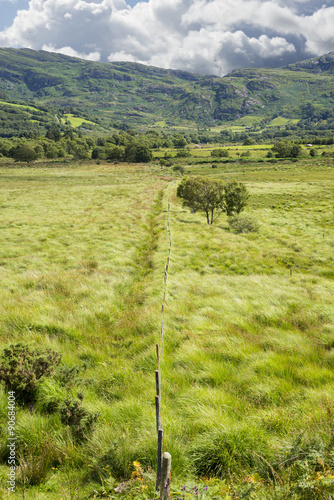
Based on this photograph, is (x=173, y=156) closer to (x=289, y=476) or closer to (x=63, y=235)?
(x=63, y=235)

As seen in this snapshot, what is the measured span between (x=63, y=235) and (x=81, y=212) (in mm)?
11263

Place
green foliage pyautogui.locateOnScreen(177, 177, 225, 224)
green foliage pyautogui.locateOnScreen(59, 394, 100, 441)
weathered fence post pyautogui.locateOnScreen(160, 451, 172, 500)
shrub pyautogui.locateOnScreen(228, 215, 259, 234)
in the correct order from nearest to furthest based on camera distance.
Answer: weathered fence post pyautogui.locateOnScreen(160, 451, 172, 500) < green foliage pyautogui.locateOnScreen(59, 394, 100, 441) < shrub pyautogui.locateOnScreen(228, 215, 259, 234) < green foliage pyautogui.locateOnScreen(177, 177, 225, 224)

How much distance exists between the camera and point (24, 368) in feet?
16.0

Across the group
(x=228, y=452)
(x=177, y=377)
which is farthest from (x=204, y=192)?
(x=228, y=452)

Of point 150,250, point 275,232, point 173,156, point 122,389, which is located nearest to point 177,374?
point 122,389

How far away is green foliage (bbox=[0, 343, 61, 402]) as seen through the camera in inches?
188

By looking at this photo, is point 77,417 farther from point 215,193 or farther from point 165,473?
point 215,193

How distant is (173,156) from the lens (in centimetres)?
15000

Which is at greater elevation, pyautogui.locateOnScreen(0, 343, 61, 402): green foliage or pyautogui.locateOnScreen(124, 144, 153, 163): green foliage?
pyautogui.locateOnScreen(124, 144, 153, 163): green foliage

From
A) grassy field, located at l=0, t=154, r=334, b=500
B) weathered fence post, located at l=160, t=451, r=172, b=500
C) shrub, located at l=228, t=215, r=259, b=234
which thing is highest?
shrub, located at l=228, t=215, r=259, b=234

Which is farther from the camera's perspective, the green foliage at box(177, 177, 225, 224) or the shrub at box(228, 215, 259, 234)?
the green foliage at box(177, 177, 225, 224)

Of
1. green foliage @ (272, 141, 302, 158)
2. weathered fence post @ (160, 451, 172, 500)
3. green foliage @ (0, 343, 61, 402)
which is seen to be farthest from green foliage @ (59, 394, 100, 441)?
green foliage @ (272, 141, 302, 158)

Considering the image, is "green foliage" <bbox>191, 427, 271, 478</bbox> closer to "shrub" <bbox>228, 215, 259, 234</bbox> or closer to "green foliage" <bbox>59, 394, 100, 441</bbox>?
"green foliage" <bbox>59, 394, 100, 441</bbox>

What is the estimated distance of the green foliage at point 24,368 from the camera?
4.78 metres
